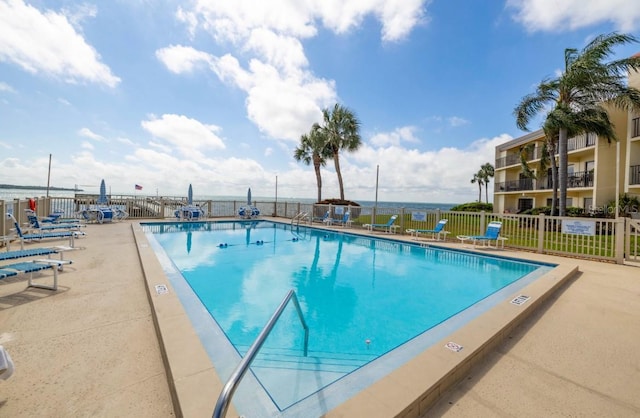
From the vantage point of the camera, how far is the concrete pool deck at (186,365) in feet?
6.61

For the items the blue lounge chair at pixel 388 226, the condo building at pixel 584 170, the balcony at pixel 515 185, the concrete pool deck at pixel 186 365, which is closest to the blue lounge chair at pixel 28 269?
the concrete pool deck at pixel 186 365

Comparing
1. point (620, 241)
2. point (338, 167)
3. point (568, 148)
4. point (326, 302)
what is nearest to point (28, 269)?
point (326, 302)

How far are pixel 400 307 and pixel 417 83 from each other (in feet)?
47.8

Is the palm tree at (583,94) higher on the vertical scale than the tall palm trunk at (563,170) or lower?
higher

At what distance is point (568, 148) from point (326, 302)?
81.8 feet

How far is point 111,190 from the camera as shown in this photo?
19422 millimetres

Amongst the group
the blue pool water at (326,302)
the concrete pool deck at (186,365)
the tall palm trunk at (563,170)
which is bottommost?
the blue pool water at (326,302)

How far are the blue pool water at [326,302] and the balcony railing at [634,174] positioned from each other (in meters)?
13.2

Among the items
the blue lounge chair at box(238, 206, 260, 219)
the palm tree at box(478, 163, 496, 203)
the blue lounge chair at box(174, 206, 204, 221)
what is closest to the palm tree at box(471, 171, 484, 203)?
Answer: the palm tree at box(478, 163, 496, 203)

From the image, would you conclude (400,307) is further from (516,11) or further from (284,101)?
(284,101)

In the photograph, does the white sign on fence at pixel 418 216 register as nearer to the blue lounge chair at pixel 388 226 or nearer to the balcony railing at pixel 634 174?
the blue lounge chair at pixel 388 226

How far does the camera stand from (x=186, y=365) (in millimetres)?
2318

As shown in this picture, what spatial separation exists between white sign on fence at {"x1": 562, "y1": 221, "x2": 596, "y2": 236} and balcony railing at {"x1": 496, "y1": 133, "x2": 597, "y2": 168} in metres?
14.8

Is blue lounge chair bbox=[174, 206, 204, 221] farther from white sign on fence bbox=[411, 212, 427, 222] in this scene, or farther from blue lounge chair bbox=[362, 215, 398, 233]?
white sign on fence bbox=[411, 212, 427, 222]
